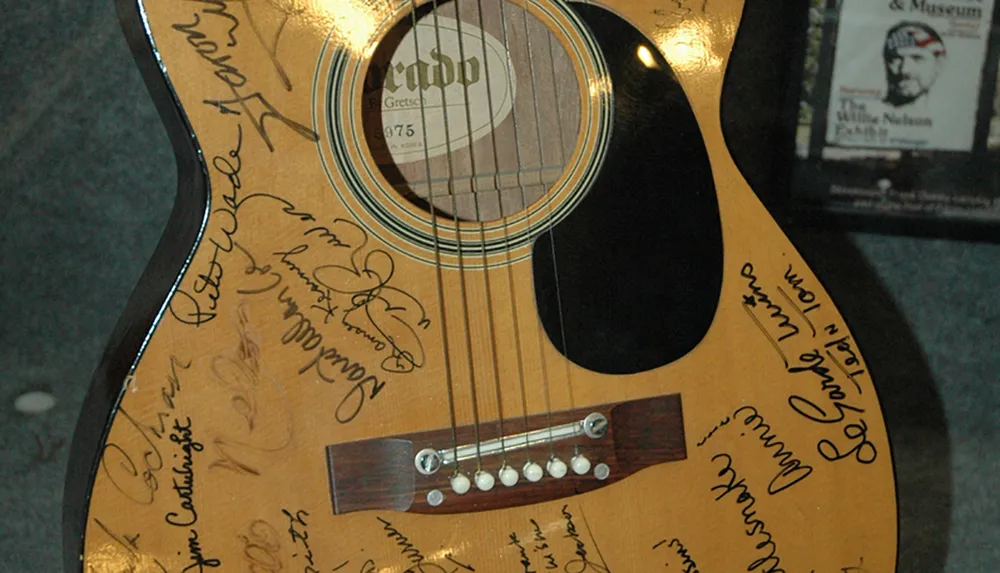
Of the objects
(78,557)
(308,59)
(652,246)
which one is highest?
(308,59)

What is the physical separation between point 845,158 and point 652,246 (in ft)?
1.38

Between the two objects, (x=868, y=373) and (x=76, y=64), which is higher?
(x=76, y=64)

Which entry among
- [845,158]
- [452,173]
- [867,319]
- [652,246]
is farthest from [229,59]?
[867,319]

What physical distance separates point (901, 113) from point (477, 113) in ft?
1.66

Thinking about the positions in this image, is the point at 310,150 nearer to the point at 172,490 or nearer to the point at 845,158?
the point at 172,490

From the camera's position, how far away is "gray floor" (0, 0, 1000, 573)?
0.91 meters

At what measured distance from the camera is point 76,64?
916mm

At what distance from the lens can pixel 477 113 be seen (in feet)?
2.42

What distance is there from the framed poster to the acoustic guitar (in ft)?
1.10
